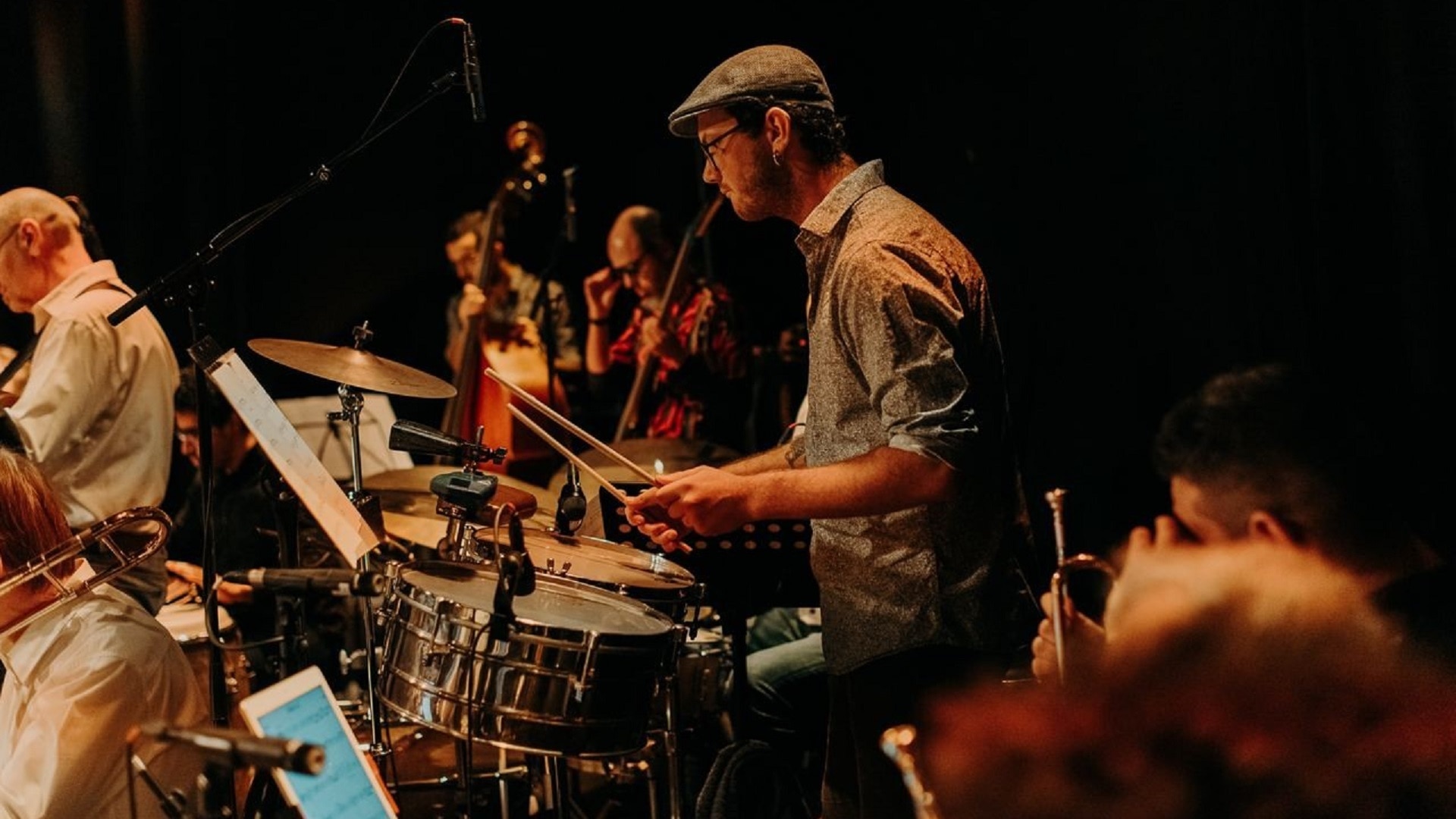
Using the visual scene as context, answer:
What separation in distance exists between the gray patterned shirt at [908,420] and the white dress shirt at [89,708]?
125 centimetres

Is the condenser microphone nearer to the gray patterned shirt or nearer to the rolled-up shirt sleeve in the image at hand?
the gray patterned shirt

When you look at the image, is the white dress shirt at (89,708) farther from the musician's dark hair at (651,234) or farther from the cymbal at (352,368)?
the musician's dark hair at (651,234)

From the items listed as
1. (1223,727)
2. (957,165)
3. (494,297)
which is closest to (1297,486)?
(1223,727)

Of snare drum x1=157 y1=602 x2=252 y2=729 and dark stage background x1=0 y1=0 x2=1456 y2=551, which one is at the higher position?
dark stage background x1=0 y1=0 x2=1456 y2=551

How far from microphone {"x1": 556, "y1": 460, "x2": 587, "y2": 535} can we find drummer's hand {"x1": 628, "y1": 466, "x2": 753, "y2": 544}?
44 cm

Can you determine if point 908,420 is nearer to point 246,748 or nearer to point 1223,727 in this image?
point 246,748

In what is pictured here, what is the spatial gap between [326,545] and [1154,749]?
4387 millimetres

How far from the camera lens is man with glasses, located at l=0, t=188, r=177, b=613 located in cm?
405

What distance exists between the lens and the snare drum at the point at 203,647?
3996 mm

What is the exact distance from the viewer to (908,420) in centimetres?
244

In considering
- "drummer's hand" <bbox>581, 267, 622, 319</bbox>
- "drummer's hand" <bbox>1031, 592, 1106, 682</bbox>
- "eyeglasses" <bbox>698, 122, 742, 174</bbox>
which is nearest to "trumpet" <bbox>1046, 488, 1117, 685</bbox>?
"drummer's hand" <bbox>1031, 592, 1106, 682</bbox>

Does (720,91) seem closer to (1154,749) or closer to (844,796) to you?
(844,796)

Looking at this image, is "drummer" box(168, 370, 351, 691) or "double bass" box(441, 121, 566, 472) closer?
"drummer" box(168, 370, 351, 691)

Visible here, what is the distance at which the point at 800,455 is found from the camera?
2973 mm
